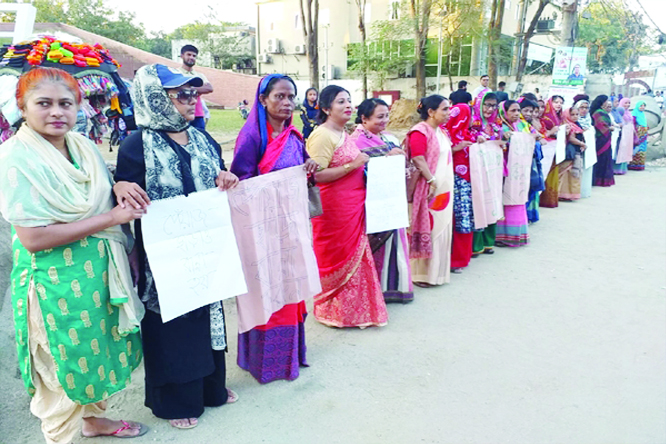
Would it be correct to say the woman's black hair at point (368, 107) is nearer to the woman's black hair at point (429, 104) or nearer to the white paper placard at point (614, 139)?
the woman's black hair at point (429, 104)

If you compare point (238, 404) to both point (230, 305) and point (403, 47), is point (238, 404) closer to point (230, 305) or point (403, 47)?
point (230, 305)

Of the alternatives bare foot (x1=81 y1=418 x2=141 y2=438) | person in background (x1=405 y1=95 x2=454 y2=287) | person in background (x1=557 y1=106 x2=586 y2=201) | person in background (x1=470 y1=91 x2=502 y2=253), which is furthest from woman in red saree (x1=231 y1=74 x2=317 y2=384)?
person in background (x1=557 y1=106 x2=586 y2=201)

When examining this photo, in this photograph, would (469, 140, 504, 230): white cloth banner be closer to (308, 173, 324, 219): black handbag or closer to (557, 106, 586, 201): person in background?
(308, 173, 324, 219): black handbag

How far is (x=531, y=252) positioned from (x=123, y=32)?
34694 mm

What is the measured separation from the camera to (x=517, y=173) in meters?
6.04

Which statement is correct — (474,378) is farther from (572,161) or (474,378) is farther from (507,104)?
(572,161)

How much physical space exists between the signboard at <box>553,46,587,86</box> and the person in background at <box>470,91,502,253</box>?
7829mm

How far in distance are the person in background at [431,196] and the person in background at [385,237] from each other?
346mm

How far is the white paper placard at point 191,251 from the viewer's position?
2.27 meters

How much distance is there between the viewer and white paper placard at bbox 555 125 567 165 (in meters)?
7.71

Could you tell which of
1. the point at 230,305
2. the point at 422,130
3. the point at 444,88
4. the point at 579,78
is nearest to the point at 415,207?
the point at 422,130

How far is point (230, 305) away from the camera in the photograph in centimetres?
421

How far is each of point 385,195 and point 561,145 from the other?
17.0 ft

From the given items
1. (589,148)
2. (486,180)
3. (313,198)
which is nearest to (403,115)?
(589,148)
